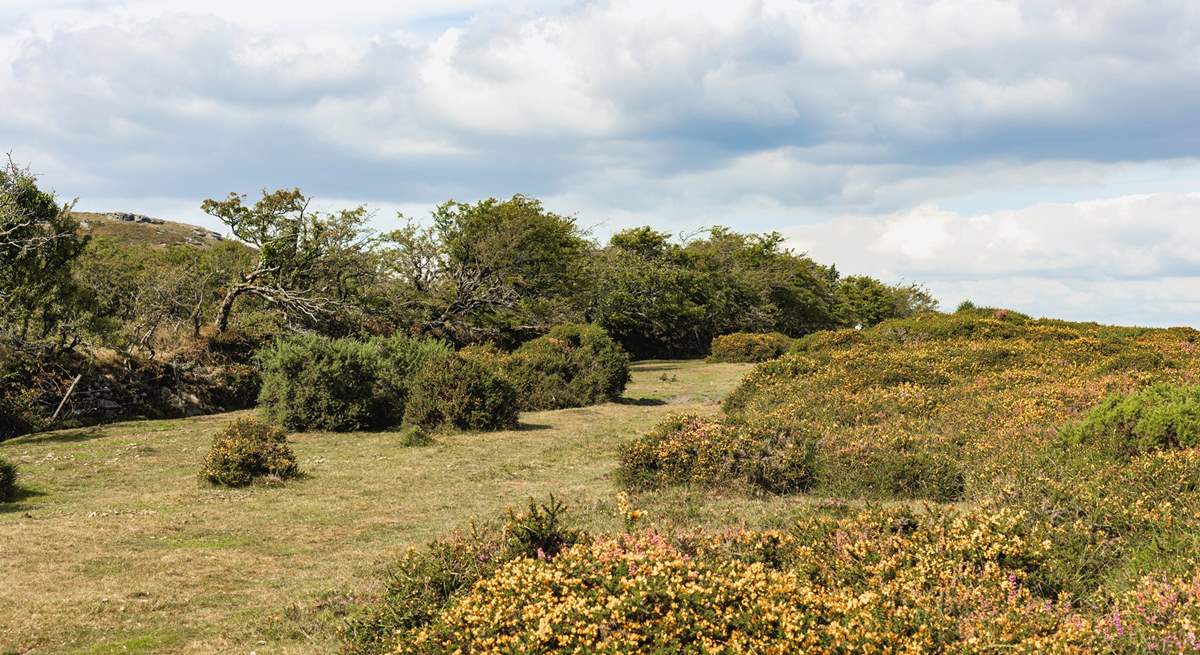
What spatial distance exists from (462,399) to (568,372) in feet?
20.4

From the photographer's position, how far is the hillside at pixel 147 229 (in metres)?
90.2

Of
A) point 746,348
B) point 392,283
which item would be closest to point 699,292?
point 746,348

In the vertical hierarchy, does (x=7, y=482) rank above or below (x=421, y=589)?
below

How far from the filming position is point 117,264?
116ft

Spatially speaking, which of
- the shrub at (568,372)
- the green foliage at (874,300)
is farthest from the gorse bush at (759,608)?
the green foliage at (874,300)

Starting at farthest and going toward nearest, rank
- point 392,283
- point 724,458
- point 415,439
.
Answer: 1. point 392,283
2. point 415,439
3. point 724,458

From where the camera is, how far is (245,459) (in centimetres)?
1383

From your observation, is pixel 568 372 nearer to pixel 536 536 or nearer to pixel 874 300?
pixel 536 536

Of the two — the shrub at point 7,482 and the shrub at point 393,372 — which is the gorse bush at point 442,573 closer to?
the shrub at point 7,482

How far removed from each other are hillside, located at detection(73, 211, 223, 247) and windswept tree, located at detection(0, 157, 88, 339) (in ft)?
227

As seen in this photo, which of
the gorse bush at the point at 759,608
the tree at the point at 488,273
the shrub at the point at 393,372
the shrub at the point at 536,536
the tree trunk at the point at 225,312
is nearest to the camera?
the gorse bush at the point at 759,608

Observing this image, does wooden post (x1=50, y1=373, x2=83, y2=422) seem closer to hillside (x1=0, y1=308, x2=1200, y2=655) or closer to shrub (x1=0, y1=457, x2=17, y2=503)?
hillside (x1=0, y1=308, x2=1200, y2=655)

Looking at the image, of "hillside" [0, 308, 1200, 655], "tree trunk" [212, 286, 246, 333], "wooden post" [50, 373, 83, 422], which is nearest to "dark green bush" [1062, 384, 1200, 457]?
"hillside" [0, 308, 1200, 655]

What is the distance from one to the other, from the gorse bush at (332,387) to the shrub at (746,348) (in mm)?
21198
